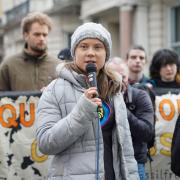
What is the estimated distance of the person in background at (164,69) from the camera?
5543 mm

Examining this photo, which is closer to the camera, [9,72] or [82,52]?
[82,52]

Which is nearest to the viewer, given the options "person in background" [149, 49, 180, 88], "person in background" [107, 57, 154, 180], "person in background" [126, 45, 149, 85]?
"person in background" [107, 57, 154, 180]

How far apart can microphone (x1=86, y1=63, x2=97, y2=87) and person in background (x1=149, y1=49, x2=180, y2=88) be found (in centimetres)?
252

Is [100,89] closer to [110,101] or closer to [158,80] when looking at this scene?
[110,101]

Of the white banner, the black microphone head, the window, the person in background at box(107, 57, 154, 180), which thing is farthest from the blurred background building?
the black microphone head

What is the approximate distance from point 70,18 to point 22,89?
71.4ft

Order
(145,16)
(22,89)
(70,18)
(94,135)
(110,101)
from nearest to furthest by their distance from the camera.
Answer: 1. (94,135)
2. (110,101)
3. (22,89)
4. (145,16)
5. (70,18)

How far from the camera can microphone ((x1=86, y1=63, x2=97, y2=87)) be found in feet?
9.82

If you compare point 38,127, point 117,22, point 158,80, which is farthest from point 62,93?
point 117,22

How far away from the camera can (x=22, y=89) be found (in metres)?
5.35

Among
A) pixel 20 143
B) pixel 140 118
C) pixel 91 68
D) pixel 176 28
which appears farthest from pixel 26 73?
pixel 176 28

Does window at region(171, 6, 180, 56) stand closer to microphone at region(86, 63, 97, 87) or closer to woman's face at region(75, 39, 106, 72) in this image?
woman's face at region(75, 39, 106, 72)

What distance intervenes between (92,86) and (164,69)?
8.77ft

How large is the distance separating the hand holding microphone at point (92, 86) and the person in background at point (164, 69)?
2517 mm
